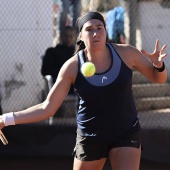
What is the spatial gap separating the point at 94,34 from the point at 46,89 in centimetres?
406

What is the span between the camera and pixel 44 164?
666cm

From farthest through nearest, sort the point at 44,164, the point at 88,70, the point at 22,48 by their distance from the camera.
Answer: the point at 22,48 < the point at 44,164 < the point at 88,70

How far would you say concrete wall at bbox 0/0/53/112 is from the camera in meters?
7.91

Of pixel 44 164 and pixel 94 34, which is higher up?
pixel 94 34

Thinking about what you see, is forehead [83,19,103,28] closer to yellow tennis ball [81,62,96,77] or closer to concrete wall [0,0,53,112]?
yellow tennis ball [81,62,96,77]

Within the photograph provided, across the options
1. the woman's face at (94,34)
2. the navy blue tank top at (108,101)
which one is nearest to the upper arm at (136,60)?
the navy blue tank top at (108,101)

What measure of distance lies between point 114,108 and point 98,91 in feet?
0.57

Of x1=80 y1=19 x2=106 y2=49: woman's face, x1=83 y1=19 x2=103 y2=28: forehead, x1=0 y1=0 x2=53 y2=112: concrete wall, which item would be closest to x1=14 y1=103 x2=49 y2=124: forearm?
x1=80 y1=19 x2=106 y2=49: woman's face

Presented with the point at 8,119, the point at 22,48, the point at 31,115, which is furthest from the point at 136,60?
the point at 22,48

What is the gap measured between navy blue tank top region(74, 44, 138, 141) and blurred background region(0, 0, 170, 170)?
2648 millimetres

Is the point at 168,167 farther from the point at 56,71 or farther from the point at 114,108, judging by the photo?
the point at 114,108

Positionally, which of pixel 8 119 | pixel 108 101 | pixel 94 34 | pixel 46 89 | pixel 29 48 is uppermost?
pixel 94 34

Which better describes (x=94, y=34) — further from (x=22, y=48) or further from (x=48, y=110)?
(x=22, y=48)

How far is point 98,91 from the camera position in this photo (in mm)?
3867
